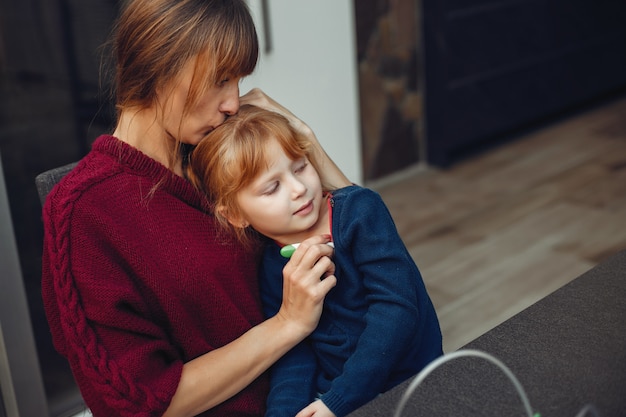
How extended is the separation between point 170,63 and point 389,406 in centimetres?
55

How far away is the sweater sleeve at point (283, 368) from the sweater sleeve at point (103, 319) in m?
0.18

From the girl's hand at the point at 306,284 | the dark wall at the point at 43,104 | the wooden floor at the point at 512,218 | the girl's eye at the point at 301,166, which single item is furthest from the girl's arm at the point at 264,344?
the wooden floor at the point at 512,218

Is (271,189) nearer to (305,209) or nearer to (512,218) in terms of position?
(305,209)

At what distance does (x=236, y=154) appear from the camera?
3.64ft

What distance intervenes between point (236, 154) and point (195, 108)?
89 mm

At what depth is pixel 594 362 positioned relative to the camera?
91 cm

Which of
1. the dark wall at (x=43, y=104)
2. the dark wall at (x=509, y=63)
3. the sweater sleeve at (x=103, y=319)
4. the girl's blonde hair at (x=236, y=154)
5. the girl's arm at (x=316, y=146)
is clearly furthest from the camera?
the dark wall at (x=509, y=63)

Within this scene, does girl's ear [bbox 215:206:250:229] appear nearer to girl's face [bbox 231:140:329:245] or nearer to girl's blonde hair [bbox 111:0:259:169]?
girl's face [bbox 231:140:329:245]

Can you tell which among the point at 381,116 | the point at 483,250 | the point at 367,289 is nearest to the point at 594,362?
the point at 367,289

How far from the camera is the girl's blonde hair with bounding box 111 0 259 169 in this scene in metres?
1.06

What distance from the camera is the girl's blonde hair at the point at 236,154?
44.0 inches

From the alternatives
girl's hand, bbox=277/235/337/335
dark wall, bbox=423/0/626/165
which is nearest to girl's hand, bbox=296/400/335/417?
girl's hand, bbox=277/235/337/335

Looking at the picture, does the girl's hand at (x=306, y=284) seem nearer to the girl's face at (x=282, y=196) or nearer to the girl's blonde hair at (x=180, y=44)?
the girl's face at (x=282, y=196)

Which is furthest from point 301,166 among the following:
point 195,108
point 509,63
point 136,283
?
point 509,63
